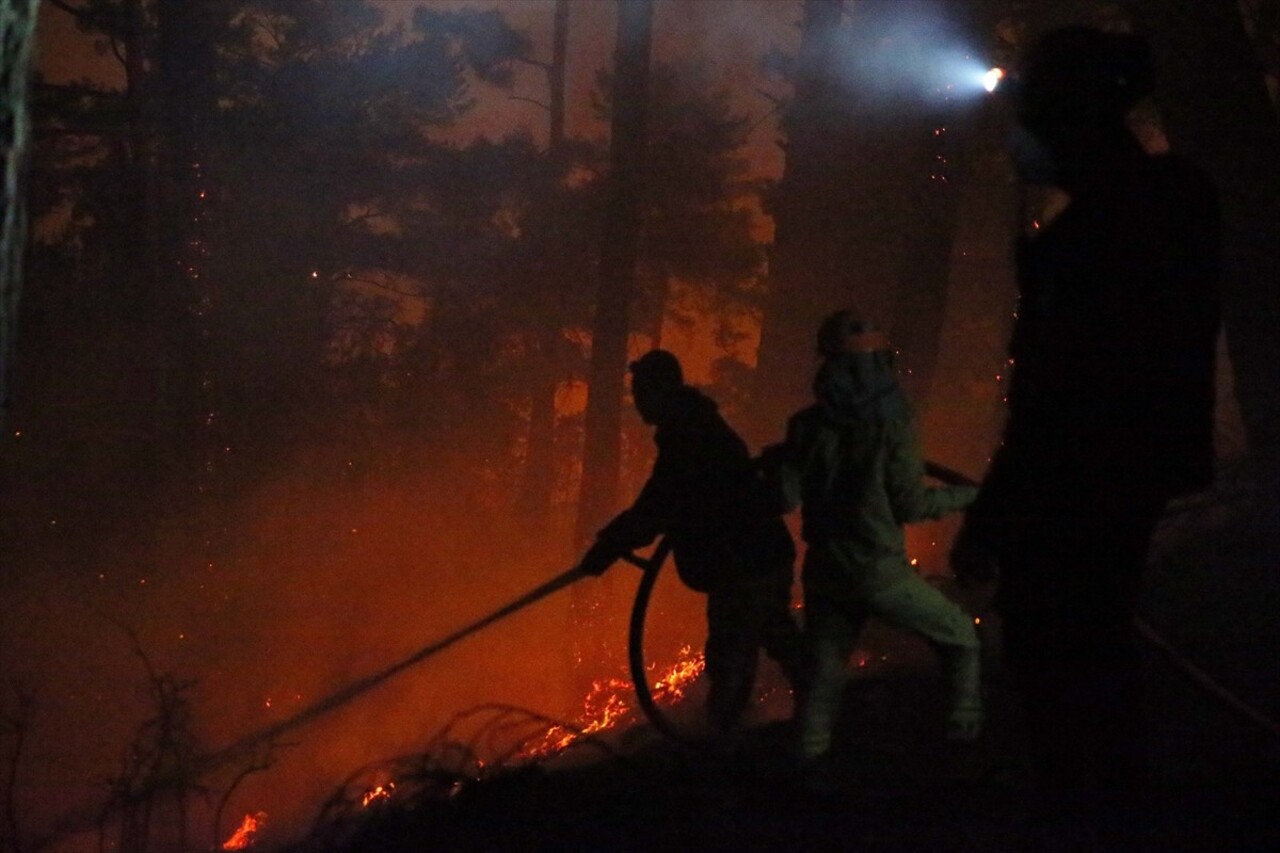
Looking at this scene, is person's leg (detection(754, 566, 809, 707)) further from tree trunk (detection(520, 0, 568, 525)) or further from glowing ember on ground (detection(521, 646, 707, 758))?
tree trunk (detection(520, 0, 568, 525))

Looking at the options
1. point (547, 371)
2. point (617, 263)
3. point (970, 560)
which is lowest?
point (547, 371)

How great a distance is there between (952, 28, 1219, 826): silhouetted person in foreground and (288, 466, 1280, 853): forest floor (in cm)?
78

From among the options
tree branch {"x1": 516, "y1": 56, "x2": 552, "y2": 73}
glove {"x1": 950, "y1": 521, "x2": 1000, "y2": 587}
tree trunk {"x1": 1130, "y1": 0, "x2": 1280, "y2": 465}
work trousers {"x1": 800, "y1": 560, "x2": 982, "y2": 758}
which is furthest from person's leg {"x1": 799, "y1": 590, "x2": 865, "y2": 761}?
tree branch {"x1": 516, "y1": 56, "x2": 552, "y2": 73}

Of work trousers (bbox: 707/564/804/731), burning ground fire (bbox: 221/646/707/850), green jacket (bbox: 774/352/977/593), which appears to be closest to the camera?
green jacket (bbox: 774/352/977/593)

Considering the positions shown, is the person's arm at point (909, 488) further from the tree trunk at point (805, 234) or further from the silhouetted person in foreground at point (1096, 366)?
the tree trunk at point (805, 234)

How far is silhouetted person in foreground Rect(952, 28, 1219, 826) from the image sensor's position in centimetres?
333

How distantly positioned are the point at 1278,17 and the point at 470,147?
1972 cm

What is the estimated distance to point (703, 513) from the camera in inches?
206

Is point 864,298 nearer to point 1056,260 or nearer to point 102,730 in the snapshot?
point 1056,260

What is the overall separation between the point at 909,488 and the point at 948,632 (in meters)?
0.63

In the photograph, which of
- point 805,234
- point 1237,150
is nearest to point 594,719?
point 805,234

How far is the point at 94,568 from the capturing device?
69.0ft

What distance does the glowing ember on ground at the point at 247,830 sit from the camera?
12.3 meters

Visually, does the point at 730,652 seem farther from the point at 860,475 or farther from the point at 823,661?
the point at 860,475
